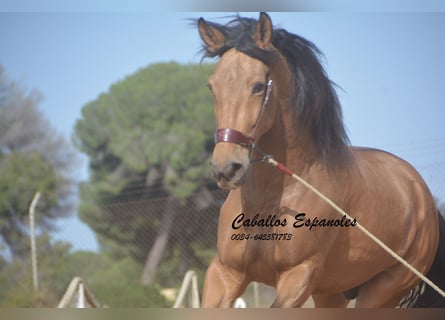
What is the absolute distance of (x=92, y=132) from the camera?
11.7 m

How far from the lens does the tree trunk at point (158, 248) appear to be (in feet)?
31.1

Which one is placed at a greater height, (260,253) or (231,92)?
(231,92)

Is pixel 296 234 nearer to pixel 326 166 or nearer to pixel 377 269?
pixel 326 166

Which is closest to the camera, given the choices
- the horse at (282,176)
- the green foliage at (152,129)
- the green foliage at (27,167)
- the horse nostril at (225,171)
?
the horse nostril at (225,171)

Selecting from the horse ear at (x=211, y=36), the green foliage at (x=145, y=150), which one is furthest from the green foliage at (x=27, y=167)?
the horse ear at (x=211, y=36)

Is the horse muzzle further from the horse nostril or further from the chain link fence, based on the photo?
the chain link fence

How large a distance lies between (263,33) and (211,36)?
241 millimetres

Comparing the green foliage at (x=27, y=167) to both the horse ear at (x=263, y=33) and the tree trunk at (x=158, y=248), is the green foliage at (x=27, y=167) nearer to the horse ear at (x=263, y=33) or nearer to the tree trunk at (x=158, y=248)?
the tree trunk at (x=158, y=248)

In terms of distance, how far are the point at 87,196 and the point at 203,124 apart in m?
2.13

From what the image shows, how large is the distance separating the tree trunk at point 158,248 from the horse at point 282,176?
6.08 meters

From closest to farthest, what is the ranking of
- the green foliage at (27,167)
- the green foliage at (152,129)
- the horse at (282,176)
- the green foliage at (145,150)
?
the horse at (282,176), the green foliage at (27,167), the green foliage at (145,150), the green foliage at (152,129)

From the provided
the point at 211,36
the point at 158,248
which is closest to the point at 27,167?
the point at 158,248

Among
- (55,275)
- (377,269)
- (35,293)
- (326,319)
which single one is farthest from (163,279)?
(326,319)

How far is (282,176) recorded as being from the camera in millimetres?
3283
